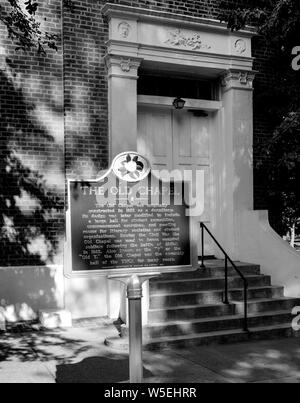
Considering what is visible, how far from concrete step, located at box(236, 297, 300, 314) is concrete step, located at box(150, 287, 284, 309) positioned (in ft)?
0.55

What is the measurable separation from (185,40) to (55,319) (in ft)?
17.3

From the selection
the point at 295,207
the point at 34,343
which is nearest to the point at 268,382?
the point at 34,343

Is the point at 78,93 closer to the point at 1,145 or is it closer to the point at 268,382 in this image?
the point at 1,145

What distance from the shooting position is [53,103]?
27.7 feet

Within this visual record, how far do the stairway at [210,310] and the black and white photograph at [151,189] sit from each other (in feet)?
0.08

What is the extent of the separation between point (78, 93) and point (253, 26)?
3627 mm

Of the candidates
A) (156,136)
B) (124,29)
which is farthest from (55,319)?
(124,29)

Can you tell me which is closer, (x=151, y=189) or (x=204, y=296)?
(x=151, y=189)

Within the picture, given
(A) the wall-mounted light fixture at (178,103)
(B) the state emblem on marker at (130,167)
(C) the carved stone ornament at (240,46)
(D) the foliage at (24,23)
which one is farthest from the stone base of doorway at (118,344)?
(C) the carved stone ornament at (240,46)

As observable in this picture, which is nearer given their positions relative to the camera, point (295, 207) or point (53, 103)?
point (53, 103)

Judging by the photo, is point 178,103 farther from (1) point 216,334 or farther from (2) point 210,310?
(1) point 216,334

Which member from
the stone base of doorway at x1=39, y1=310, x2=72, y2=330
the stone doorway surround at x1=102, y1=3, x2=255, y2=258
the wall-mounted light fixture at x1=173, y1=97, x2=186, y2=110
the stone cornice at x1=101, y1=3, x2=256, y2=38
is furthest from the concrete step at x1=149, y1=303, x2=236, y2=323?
the stone cornice at x1=101, y1=3, x2=256, y2=38

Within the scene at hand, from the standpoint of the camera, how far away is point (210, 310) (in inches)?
301

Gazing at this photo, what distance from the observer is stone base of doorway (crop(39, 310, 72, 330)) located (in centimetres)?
775
